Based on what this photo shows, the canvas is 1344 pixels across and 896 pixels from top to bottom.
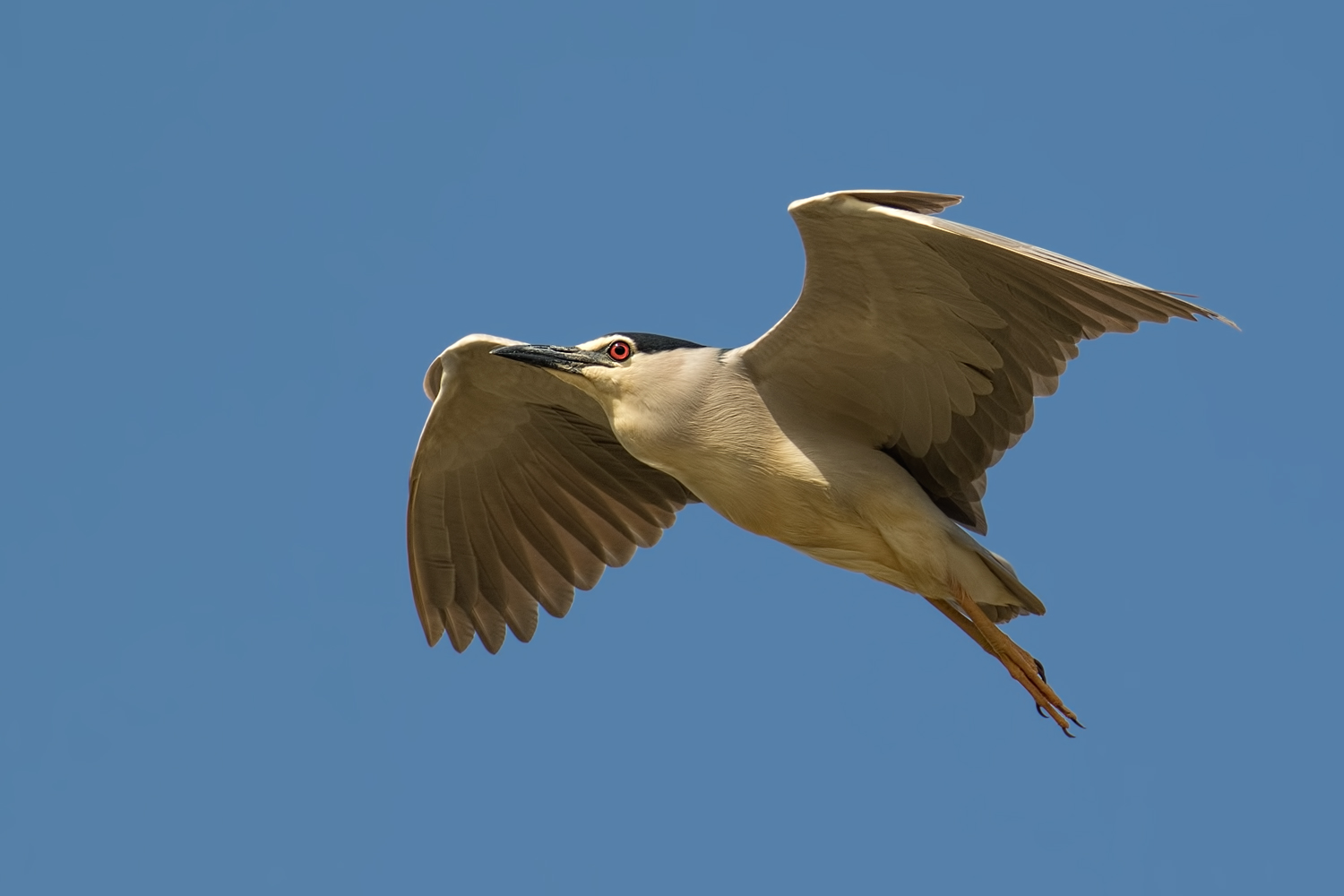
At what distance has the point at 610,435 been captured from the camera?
436 inches

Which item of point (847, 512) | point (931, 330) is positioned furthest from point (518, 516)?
point (931, 330)

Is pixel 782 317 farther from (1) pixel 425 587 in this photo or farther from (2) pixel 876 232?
(1) pixel 425 587

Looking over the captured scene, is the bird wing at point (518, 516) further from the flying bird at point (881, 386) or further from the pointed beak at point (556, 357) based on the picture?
the pointed beak at point (556, 357)

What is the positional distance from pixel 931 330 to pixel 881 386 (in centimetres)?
56

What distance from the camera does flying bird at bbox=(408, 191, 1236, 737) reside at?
8500 millimetres

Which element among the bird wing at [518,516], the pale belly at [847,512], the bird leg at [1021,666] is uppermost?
the bird wing at [518,516]

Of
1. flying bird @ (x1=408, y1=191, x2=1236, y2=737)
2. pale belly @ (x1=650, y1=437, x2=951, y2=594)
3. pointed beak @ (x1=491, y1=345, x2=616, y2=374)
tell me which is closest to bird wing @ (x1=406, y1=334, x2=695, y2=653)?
flying bird @ (x1=408, y1=191, x2=1236, y2=737)

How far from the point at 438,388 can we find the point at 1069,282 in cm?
421

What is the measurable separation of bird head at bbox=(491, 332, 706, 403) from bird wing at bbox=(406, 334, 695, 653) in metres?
1.40

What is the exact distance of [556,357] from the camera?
9.65 metres

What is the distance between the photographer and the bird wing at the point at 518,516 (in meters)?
11.2

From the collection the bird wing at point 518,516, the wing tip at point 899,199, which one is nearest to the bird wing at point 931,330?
the wing tip at point 899,199

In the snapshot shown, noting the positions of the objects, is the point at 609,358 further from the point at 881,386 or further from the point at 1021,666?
the point at 1021,666

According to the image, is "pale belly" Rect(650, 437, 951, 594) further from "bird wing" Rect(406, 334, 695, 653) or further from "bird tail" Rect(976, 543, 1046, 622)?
"bird wing" Rect(406, 334, 695, 653)
